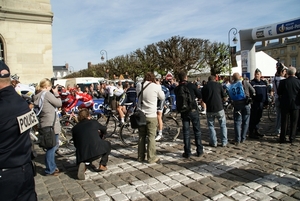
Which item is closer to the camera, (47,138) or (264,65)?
(47,138)

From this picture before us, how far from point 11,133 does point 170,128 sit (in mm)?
5848

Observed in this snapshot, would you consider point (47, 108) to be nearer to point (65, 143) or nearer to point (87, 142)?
point (87, 142)

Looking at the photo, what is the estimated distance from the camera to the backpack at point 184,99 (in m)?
5.75

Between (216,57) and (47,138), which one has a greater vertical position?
(216,57)

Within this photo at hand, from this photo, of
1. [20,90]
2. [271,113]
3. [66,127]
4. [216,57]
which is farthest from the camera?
[216,57]

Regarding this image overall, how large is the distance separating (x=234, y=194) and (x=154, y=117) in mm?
2321

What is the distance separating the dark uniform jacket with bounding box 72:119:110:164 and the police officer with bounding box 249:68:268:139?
490 centimetres

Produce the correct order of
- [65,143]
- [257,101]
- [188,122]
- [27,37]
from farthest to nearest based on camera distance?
[27,37] → [257,101] → [65,143] → [188,122]

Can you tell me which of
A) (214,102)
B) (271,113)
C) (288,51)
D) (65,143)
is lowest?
(65,143)

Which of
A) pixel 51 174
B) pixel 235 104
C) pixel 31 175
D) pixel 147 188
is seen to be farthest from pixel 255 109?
pixel 31 175

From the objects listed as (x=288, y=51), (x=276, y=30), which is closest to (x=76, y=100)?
(x=276, y=30)

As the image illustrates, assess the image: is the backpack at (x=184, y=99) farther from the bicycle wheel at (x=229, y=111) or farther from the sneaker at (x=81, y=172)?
the bicycle wheel at (x=229, y=111)

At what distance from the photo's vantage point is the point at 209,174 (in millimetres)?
4801

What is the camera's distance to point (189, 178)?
183 inches
